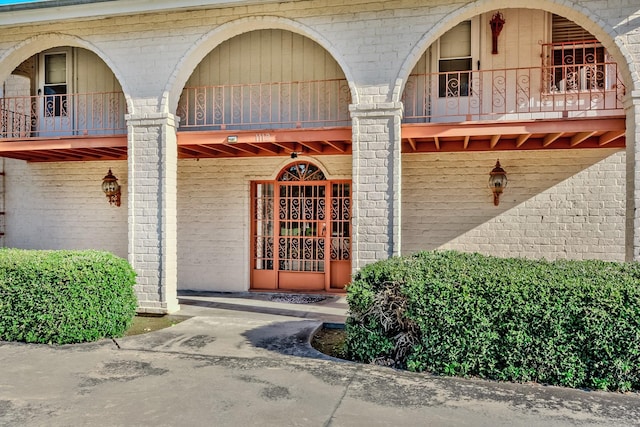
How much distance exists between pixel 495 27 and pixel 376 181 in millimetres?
3988

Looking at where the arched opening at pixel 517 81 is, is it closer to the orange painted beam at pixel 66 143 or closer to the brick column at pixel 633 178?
the brick column at pixel 633 178

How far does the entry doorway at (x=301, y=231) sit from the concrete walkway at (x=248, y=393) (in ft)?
13.2

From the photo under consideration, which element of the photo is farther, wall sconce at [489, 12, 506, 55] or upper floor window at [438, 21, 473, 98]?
upper floor window at [438, 21, 473, 98]

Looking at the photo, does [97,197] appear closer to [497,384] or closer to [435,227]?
[435,227]

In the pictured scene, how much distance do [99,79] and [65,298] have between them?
6115 millimetres

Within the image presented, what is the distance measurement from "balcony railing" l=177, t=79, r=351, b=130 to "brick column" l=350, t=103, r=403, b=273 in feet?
6.50

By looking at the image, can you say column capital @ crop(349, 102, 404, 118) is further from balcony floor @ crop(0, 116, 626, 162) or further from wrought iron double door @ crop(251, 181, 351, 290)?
wrought iron double door @ crop(251, 181, 351, 290)

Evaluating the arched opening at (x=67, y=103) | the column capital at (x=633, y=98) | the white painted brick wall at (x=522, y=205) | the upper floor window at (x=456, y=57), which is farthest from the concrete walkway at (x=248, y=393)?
the upper floor window at (x=456, y=57)

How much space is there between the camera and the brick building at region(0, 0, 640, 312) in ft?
24.6

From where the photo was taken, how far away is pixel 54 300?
6168mm

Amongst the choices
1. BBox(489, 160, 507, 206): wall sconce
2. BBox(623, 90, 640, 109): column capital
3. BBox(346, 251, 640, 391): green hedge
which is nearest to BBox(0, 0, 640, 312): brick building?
BBox(623, 90, 640, 109): column capital

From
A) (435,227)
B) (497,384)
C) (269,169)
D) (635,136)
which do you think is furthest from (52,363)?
(635,136)

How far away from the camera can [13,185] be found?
445 inches

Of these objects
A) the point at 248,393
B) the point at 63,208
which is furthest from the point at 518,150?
the point at 63,208
